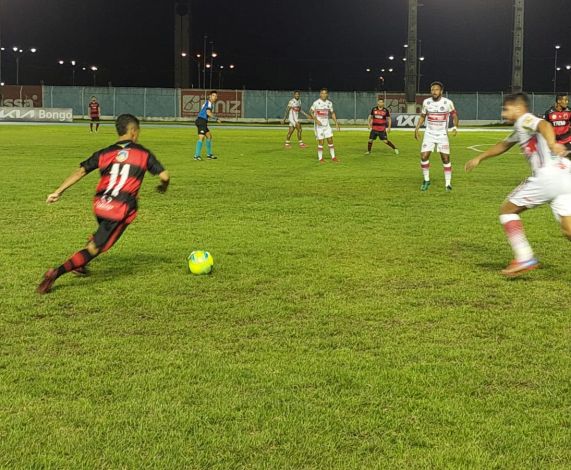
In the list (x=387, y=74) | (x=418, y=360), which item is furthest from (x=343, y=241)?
(x=387, y=74)

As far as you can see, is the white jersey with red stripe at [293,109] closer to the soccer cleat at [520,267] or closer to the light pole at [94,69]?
the soccer cleat at [520,267]

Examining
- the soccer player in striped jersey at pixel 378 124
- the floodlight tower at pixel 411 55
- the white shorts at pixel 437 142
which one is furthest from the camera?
the floodlight tower at pixel 411 55

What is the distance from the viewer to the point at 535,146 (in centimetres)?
709

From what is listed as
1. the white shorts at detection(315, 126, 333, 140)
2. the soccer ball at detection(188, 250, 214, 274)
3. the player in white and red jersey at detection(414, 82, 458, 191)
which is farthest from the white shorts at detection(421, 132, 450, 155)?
the soccer ball at detection(188, 250, 214, 274)

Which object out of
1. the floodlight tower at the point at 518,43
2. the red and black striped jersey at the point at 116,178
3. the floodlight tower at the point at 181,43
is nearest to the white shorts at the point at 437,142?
the red and black striped jersey at the point at 116,178

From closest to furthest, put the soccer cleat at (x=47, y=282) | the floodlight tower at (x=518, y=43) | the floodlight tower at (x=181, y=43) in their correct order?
the soccer cleat at (x=47, y=282) < the floodlight tower at (x=518, y=43) < the floodlight tower at (x=181, y=43)

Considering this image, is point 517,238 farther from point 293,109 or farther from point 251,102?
point 251,102

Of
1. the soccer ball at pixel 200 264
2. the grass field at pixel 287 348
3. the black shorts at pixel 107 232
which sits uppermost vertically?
the black shorts at pixel 107 232

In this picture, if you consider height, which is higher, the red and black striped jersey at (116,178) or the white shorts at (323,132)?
the white shorts at (323,132)

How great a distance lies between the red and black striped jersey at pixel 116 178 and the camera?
21.1ft

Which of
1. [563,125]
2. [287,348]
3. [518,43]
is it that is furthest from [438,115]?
[518,43]

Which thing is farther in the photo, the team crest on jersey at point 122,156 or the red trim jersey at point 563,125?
the red trim jersey at point 563,125

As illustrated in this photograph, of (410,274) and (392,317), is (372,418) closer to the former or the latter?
(392,317)

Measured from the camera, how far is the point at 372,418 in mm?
3641
